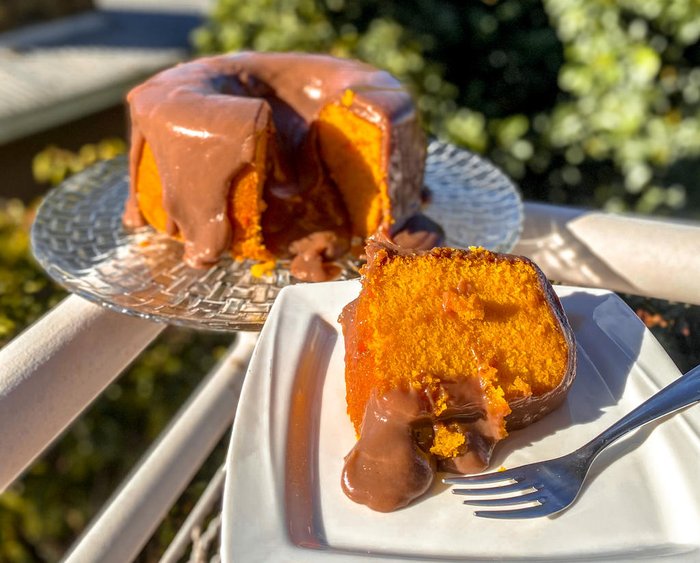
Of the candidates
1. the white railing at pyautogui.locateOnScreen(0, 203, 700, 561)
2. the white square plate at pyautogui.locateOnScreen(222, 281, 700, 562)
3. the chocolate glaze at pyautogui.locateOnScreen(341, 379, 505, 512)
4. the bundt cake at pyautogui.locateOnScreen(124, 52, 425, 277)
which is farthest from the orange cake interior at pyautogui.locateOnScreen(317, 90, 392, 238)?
the chocolate glaze at pyautogui.locateOnScreen(341, 379, 505, 512)

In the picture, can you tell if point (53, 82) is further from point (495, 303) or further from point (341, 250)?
point (495, 303)

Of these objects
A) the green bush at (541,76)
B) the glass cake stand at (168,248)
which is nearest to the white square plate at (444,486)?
the glass cake stand at (168,248)

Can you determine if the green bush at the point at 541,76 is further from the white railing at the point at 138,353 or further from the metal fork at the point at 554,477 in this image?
the metal fork at the point at 554,477

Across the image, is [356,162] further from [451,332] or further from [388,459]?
[388,459]

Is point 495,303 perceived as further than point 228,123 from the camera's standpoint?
No

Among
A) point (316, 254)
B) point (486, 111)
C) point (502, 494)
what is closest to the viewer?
point (502, 494)

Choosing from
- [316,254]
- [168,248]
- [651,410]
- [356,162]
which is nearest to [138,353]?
[168,248]

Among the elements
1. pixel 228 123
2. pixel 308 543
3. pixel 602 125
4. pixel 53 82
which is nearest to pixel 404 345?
pixel 308 543
